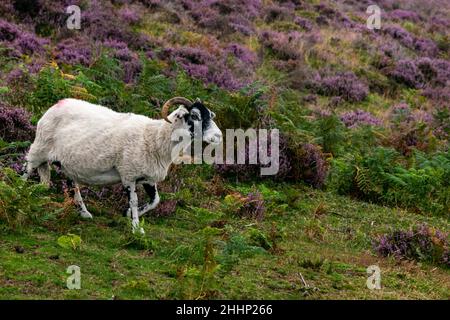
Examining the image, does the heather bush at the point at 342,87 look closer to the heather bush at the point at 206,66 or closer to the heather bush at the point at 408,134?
the heather bush at the point at 408,134

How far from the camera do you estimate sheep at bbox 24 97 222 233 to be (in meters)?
7.76

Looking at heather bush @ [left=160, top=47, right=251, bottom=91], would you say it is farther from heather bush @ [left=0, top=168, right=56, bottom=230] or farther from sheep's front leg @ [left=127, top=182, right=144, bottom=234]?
heather bush @ [left=0, top=168, right=56, bottom=230]

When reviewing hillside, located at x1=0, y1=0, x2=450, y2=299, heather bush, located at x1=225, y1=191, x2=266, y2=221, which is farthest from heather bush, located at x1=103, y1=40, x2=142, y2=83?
heather bush, located at x1=225, y1=191, x2=266, y2=221

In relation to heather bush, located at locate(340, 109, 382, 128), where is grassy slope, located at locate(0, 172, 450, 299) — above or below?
above

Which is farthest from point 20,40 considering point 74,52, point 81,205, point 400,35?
point 400,35

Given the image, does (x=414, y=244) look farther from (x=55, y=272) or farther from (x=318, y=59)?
(x=318, y=59)

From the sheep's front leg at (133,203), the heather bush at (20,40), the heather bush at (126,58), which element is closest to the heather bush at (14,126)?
the sheep's front leg at (133,203)

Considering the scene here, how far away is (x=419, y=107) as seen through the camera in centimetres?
1959

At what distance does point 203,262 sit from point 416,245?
3525 millimetres

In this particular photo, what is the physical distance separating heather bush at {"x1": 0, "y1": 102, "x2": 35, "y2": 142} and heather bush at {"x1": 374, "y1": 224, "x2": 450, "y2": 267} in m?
5.74

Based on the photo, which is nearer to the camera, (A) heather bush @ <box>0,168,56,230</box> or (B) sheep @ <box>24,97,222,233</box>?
(A) heather bush @ <box>0,168,56,230</box>

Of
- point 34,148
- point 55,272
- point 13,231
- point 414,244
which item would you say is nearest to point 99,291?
point 55,272

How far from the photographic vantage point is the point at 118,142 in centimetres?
782

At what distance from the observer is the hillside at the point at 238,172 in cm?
640
